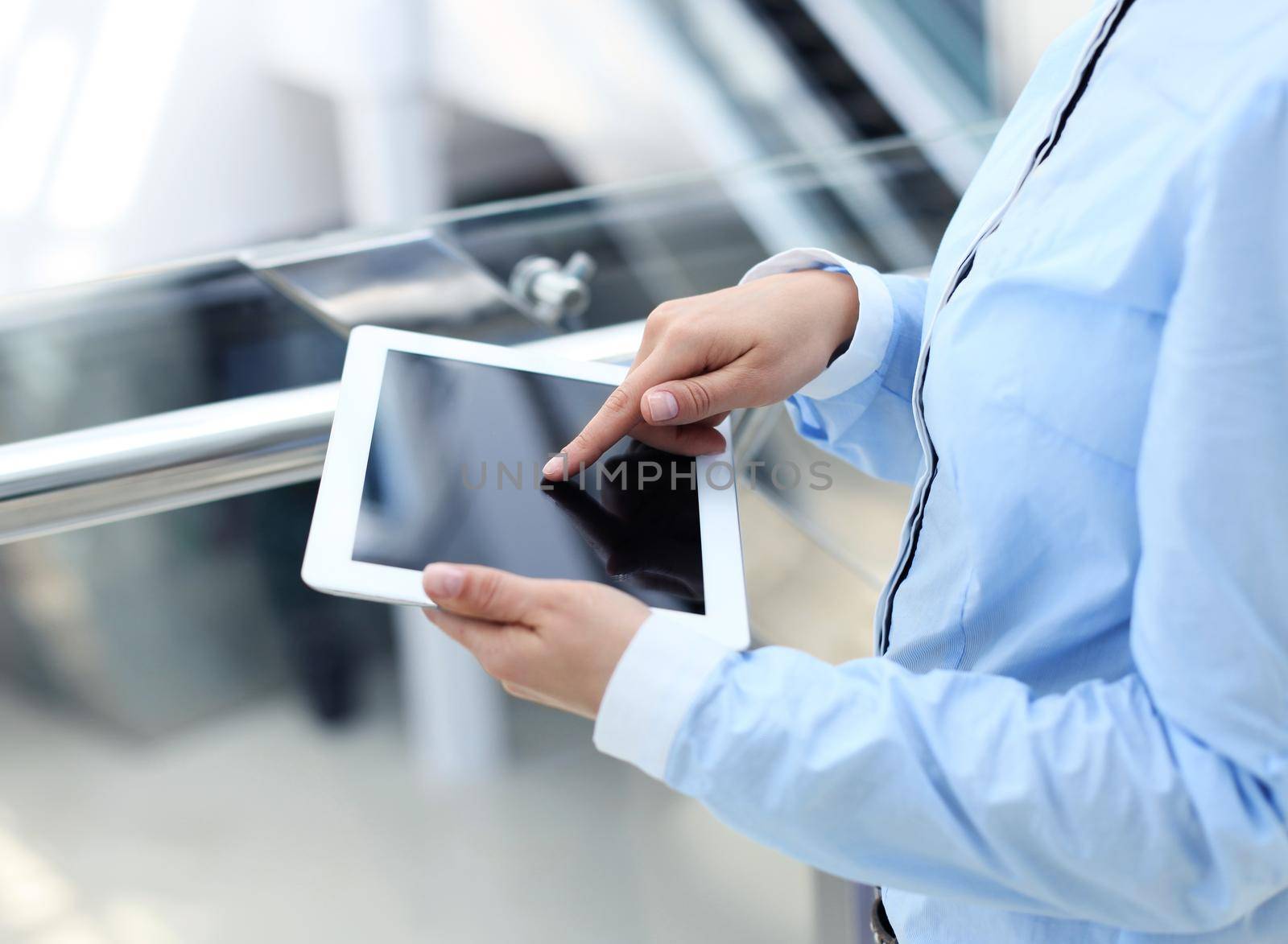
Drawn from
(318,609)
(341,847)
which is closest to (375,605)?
(318,609)

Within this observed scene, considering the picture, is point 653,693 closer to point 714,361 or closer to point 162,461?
point 714,361

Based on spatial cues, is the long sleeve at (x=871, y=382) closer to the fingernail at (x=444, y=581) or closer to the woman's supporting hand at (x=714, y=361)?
the woman's supporting hand at (x=714, y=361)

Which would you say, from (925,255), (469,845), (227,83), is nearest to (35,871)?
(469,845)

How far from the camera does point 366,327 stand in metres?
0.60

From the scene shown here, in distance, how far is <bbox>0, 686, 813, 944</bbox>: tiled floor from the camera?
3.51 feet

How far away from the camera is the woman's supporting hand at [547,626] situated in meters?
0.42

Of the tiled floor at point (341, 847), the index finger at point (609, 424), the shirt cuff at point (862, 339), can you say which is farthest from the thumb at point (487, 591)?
the tiled floor at point (341, 847)

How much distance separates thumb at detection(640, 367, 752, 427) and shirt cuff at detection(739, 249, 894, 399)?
0.06 m

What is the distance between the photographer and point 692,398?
54 centimetres

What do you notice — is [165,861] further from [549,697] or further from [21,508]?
[549,697]

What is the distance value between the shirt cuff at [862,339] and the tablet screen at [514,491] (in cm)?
10

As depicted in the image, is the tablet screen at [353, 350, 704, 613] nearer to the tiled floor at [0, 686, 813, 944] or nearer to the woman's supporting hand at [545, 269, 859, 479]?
the woman's supporting hand at [545, 269, 859, 479]

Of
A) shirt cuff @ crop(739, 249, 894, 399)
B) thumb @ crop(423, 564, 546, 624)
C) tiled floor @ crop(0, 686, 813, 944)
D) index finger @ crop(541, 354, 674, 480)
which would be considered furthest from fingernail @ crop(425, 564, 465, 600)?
tiled floor @ crop(0, 686, 813, 944)

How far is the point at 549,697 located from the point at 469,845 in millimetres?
876
